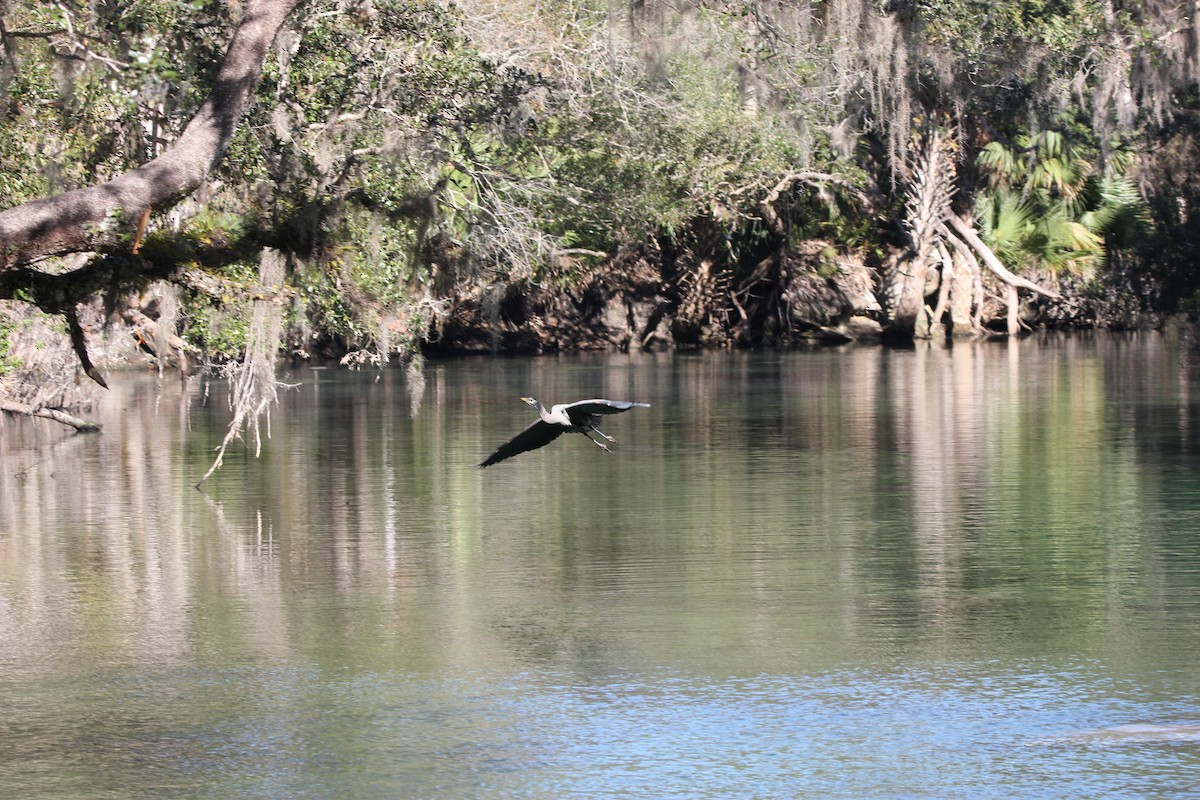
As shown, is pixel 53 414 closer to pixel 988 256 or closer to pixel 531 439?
pixel 531 439

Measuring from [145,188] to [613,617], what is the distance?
369cm

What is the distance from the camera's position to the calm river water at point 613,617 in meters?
8.12

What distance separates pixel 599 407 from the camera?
432 inches

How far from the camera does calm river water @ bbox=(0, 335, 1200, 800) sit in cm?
812

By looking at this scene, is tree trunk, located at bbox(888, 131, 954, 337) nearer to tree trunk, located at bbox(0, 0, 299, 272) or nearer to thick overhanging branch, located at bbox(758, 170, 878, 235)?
thick overhanging branch, located at bbox(758, 170, 878, 235)

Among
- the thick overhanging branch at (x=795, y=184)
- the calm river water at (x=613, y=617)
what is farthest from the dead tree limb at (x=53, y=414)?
the thick overhanging branch at (x=795, y=184)

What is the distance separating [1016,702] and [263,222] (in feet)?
19.8

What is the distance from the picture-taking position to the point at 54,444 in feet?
73.1

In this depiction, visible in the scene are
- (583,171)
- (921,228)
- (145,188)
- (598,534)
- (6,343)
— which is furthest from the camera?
(921,228)

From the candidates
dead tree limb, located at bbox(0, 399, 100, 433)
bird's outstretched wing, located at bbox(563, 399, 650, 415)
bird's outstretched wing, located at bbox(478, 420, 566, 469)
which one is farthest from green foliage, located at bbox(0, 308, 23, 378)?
bird's outstretched wing, located at bbox(563, 399, 650, 415)

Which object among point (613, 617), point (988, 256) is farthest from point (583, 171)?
point (613, 617)

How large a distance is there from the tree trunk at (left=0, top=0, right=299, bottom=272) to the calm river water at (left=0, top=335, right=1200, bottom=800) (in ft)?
7.59

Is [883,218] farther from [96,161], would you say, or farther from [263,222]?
[263,222]

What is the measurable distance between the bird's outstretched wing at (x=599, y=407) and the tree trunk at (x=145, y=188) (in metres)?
2.58
